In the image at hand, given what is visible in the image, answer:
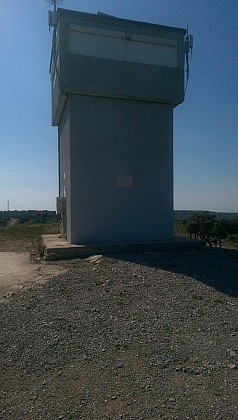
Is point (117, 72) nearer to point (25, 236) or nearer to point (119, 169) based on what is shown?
point (119, 169)

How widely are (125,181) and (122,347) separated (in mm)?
6803

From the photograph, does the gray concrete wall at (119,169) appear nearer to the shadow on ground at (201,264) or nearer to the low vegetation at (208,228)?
the low vegetation at (208,228)

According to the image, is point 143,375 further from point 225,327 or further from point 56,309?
point 56,309

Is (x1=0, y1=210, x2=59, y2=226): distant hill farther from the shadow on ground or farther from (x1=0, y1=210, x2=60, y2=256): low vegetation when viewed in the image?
the shadow on ground

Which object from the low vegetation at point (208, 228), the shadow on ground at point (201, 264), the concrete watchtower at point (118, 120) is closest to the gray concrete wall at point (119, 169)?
the concrete watchtower at point (118, 120)

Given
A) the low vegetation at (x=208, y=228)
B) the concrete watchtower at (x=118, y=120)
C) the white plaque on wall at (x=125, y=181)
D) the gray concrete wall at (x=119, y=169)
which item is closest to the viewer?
the concrete watchtower at (x=118, y=120)

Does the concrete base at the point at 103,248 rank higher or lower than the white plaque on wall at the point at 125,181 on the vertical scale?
lower

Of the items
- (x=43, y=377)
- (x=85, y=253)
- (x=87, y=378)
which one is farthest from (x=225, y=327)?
(x=85, y=253)

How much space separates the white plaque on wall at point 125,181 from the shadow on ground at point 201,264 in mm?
2250

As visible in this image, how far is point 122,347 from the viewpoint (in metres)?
4.64

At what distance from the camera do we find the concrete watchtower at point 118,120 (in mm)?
10281

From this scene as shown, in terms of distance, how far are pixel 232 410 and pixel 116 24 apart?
10.3 m

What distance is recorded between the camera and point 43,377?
13.1ft

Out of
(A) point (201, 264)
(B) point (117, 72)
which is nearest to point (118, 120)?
(B) point (117, 72)
